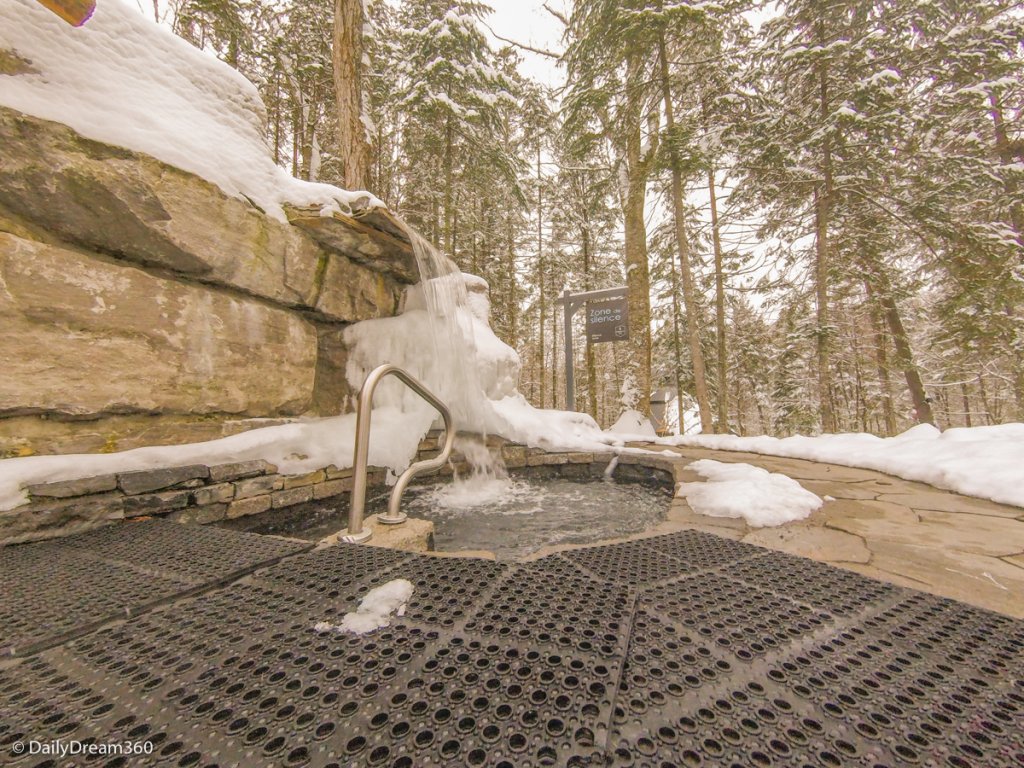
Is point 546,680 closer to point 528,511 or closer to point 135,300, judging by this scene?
point 528,511

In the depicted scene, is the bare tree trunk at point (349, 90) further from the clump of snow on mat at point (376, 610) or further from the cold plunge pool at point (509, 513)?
the clump of snow on mat at point (376, 610)

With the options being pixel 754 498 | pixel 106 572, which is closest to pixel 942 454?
pixel 754 498

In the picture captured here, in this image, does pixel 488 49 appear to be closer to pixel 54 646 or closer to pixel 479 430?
pixel 479 430

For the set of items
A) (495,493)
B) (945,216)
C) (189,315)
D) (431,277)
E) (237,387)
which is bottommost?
(495,493)

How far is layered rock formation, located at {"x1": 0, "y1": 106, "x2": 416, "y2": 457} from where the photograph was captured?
2.09 meters

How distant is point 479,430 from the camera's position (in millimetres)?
4871

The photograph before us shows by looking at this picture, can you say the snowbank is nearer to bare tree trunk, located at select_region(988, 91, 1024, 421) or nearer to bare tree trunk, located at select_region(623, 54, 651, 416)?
bare tree trunk, located at select_region(623, 54, 651, 416)

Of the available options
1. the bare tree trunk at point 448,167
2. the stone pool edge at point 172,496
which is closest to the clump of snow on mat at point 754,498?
the stone pool edge at point 172,496

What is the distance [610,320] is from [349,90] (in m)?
5.60

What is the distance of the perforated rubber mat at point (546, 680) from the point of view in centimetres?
71

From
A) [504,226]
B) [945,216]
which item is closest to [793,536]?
[945,216]

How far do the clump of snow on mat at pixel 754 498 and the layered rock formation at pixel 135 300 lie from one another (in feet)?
11.7

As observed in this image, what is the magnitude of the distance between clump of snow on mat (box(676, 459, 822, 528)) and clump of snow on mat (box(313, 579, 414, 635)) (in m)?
2.08

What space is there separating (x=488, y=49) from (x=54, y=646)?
10.6 m
